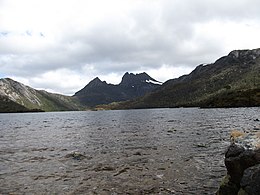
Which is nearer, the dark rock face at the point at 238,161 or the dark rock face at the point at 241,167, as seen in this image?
the dark rock face at the point at 241,167

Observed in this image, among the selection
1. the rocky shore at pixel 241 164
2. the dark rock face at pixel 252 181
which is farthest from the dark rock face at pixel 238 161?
the dark rock face at pixel 252 181

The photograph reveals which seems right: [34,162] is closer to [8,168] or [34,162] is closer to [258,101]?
[8,168]

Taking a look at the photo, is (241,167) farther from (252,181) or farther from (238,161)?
(252,181)

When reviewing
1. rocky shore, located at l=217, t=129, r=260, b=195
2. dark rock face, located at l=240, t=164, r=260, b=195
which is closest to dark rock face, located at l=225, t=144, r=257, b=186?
rocky shore, located at l=217, t=129, r=260, b=195

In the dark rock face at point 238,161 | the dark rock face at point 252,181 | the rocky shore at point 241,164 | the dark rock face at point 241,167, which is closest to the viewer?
the dark rock face at point 252,181

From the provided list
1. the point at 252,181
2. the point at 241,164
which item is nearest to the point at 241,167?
the point at 241,164

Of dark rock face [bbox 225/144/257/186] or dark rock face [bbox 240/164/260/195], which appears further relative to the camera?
dark rock face [bbox 225/144/257/186]

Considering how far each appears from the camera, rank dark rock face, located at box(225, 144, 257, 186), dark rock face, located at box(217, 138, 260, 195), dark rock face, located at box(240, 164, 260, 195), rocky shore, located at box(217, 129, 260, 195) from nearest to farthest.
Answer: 1. dark rock face, located at box(240, 164, 260, 195)
2. dark rock face, located at box(217, 138, 260, 195)
3. rocky shore, located at box(217, 129, 260, 195)
4. dark rock face, located at box(225, 144, 257, 186)

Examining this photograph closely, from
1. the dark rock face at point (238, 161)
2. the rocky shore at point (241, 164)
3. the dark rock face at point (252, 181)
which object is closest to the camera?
the dark rock face at point (252, 181)

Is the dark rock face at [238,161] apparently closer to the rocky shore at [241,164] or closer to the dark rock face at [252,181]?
the rocky shore at [241,164]

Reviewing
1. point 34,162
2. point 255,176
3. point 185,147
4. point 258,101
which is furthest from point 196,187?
point 258,101

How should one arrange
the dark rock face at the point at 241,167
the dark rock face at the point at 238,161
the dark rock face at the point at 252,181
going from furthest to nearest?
the dark rock face at the point at 238,161 < the dark rock face at the point at 241,167 < the dark rock face at the point at 252,181

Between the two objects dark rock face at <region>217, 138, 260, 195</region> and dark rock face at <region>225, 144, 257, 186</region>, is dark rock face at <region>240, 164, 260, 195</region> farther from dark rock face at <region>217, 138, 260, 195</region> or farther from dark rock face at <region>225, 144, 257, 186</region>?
dark rock face at <region>225, 144, 257, 186</region>

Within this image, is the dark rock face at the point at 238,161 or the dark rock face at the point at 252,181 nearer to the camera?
the dark rock face at the point at 252,181
